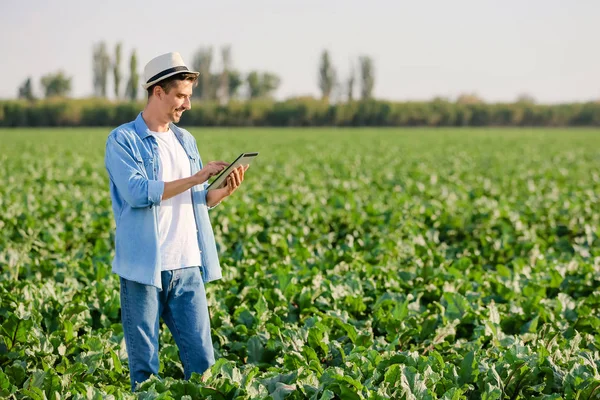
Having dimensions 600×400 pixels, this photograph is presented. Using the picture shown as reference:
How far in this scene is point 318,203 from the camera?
10.8 m

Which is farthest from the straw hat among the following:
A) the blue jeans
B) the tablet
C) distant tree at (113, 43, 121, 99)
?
distant tree at (113, 43, 121, 99)

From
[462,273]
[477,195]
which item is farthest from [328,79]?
[462,273]

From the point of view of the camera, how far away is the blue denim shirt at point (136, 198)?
3.32 meters

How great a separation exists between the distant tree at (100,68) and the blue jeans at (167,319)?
103 metres

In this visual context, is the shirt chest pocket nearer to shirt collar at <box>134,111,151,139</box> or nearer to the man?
the man

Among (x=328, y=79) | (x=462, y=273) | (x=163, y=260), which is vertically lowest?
(x=462, y=273)

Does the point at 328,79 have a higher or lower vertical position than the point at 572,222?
higher

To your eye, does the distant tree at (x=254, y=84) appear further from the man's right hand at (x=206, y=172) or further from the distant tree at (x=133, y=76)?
the man's right hand at (x=206, y=172)

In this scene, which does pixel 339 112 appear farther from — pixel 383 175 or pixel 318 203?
pixel 318 203

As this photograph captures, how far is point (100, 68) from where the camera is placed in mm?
103188

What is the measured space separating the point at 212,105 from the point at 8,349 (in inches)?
2848

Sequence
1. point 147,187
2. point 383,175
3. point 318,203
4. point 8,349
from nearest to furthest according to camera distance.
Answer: point 147,187
point 8,349
point 318,203
point 383,175

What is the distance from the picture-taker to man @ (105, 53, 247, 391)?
3373 mm

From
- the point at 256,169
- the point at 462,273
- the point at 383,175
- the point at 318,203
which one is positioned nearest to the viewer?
the point at 462,273
